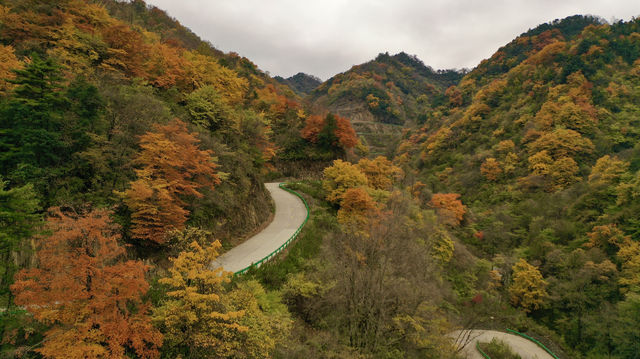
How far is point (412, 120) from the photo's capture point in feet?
388

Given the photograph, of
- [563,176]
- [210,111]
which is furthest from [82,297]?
[563,176]

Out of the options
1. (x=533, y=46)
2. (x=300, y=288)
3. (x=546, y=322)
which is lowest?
(x=546, y=322)

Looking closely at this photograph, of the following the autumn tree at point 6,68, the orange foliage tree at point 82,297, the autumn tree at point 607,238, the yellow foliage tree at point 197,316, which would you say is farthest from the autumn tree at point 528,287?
the autumn tree at point 6,68

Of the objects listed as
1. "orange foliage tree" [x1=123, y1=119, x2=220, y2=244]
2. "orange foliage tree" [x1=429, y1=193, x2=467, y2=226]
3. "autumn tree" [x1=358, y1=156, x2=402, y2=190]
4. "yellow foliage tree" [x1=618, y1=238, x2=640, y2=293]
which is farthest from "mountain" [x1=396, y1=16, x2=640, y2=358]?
"orange foliage tree" [x1=123, y1=119, x2=220, y2=244]

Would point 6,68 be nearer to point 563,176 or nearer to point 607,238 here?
point 607,238

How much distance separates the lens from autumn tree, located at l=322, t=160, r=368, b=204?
94.6ft

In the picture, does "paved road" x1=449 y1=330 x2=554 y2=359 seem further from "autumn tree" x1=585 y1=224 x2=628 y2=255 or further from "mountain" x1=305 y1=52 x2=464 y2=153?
"mountain" x1=305 y1=52 x2=464 y2=153

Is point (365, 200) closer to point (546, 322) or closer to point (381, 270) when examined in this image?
point (381, 270)

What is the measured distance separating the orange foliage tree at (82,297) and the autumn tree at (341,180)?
72.3 ft

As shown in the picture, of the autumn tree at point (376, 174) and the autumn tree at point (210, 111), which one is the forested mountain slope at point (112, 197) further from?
the autumn tree at point (376, 174)

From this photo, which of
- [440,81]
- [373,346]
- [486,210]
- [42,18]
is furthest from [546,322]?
[440,81]

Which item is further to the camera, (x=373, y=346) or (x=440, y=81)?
(x=440, y=81)

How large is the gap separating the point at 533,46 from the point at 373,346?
11716 centimetres

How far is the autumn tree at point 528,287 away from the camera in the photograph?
89.8 ft
